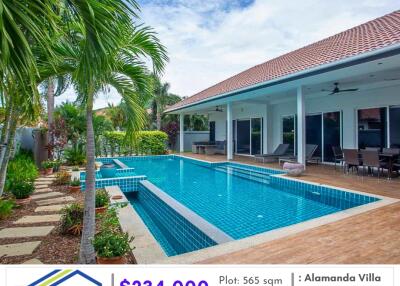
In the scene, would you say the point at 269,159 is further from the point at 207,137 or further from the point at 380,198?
the point at 207,137

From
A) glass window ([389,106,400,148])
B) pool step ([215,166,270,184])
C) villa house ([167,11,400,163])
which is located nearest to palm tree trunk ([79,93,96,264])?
villa house ([167,11,400,163])

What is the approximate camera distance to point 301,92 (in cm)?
1075

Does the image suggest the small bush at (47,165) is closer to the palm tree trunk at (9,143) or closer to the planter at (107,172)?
the planter at (107,172)

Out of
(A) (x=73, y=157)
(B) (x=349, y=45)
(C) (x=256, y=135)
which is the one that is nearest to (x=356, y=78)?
(B) (x=349, y=45)

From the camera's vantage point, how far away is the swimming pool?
585 centimetres

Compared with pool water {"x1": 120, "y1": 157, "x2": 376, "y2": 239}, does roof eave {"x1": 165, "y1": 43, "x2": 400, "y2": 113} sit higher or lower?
higher

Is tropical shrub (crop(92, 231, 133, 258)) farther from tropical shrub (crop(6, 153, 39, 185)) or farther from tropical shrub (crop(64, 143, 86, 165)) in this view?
tropical shrub (crop(64, 143, 86, 165))

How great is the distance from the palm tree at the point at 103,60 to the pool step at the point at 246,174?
7580 mm

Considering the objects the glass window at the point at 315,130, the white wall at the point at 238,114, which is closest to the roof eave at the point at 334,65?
the glass window at the point at 315,130

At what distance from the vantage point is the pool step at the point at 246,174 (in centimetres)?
1113

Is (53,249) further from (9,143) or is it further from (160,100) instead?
(160,100)

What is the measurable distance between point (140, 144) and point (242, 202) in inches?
549

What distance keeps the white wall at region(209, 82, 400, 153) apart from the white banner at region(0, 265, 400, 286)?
9850mm

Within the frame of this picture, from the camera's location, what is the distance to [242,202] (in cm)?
756
